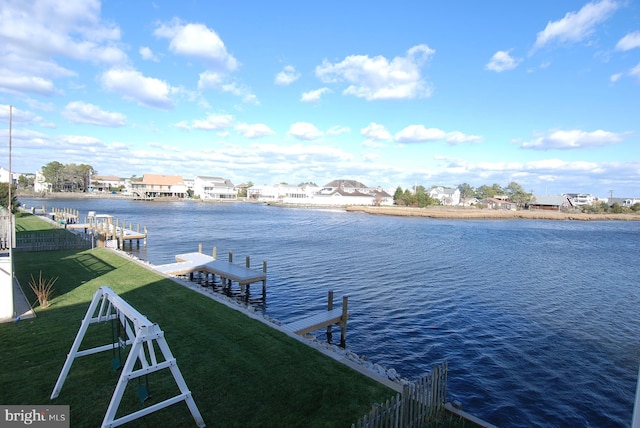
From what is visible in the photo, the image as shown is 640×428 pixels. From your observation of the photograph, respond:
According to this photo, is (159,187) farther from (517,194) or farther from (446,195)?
(517,194)

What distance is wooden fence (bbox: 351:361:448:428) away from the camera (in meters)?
6.06

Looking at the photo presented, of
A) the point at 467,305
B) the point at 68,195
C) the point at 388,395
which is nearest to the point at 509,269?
the point at 467,305

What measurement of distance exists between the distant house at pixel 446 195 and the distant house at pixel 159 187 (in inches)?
4326

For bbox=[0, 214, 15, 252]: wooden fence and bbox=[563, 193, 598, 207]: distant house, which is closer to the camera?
bbox=[0, 214, 15, 252]: wooden fence

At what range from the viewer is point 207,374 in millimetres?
8094

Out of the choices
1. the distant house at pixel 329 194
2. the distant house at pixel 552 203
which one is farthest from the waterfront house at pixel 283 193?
the distant house at pixel 552 203

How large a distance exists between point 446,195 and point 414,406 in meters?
168

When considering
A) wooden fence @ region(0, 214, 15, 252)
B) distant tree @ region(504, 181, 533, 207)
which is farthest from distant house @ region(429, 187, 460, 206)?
wooden fence @ region(0, 214, 15, 252)

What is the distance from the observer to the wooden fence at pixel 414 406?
239 inches

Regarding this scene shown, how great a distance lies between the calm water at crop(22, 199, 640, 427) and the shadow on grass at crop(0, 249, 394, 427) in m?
4.90

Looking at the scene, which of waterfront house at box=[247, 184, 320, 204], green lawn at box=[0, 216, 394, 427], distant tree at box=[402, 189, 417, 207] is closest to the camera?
green lawn at box=[0, 216, 394, 427]

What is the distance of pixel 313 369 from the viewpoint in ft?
28.4

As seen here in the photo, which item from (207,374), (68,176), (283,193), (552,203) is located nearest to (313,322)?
(207,374)

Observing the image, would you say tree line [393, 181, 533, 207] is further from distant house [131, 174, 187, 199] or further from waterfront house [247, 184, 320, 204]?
distant house [131, 174, 187, 199]
